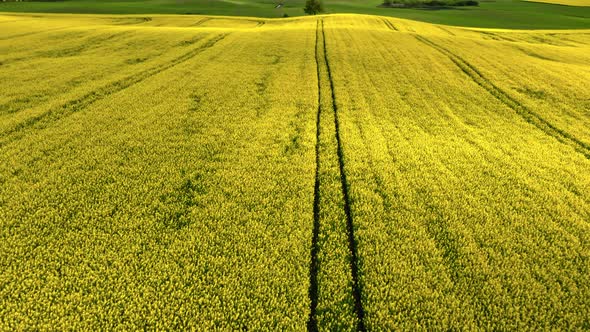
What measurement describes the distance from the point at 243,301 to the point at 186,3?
8834cm

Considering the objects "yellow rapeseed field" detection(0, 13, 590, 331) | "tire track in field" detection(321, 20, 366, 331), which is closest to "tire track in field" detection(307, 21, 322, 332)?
"yellow rapeseed field" detection(0, 13, 590, 331)

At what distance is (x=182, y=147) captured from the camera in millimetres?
9906

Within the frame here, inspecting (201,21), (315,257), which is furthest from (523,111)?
(201,21)

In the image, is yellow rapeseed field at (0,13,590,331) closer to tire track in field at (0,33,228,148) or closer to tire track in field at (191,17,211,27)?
tire track in field at (0,33,228,148)

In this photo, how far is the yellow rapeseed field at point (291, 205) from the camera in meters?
4.93

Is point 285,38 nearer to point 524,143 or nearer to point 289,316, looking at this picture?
point 524,143

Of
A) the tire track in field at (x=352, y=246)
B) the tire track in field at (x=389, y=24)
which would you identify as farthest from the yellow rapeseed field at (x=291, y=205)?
the tire track in field at (x=389, y=24)

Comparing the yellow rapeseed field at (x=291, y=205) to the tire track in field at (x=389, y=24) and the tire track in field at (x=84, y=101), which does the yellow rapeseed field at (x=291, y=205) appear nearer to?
the tire track in field at (x=84, y=101)

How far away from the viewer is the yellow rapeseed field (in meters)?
4.93

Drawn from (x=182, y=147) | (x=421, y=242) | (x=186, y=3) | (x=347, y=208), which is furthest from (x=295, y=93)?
(x=186, y=3)

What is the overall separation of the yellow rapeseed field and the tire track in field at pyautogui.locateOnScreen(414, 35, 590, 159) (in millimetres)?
105

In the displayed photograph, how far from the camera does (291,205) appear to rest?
727cm

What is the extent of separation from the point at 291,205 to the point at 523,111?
12.3 metres

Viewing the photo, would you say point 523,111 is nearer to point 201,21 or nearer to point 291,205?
point 291,205
